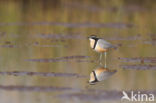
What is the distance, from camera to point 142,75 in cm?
1142

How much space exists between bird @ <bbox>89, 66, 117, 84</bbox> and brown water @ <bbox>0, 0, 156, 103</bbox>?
140 millimetres

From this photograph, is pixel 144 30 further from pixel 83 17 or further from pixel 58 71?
pixel 58 71

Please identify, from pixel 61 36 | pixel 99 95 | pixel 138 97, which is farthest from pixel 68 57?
pixel 61 36

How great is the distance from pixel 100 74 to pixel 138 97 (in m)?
2.20

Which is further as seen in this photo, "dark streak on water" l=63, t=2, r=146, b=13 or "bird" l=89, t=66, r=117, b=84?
"dark streak on water" l=63, t=2, r=146, b=13

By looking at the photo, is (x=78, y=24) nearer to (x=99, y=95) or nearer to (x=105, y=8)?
(x=105, y=8)

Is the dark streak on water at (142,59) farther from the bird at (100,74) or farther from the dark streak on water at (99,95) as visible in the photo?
the dark streak on water at (99,95)

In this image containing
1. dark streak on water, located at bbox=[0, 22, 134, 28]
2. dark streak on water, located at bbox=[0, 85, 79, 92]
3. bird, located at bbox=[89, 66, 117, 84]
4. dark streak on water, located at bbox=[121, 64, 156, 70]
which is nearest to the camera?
dark streak on water, located at bbox=[0, 85, 79, 92]

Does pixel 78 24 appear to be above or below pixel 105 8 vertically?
below

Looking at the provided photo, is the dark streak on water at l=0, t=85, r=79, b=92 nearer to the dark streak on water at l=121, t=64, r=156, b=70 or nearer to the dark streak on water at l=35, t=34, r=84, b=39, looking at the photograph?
the dark streak on water at l=121, t=64, r=156, b=70

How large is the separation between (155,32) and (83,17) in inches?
315

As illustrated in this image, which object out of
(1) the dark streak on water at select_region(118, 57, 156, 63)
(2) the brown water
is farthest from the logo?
(1) the dark streak on water at select_region(118, 57, 156, 63)

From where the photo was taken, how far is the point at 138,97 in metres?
9.41

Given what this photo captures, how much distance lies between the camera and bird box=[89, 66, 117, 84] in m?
11.0
